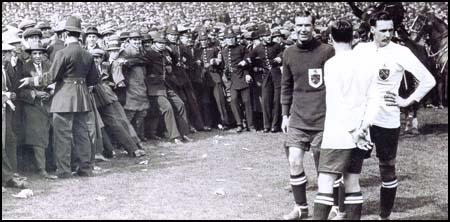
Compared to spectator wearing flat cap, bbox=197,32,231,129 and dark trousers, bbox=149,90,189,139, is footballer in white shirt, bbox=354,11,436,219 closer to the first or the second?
dark trousers, bbox=149,90,189,139

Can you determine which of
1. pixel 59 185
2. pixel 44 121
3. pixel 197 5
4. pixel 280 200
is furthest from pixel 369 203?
pixel 197 5

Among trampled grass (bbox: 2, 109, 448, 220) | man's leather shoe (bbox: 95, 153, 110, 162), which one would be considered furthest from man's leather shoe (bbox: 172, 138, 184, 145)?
man's leather shoe (bbox: 95, 153, 110, 162)

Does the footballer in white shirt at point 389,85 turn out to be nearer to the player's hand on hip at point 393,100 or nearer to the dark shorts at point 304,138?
the player's hand on hip at point 393,100

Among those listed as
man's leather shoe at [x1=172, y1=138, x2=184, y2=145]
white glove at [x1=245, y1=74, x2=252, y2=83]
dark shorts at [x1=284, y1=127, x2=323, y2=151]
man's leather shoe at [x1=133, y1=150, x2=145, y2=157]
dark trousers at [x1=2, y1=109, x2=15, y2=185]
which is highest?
dark shorts at [x1=284, y1=127, x2=323, y2=151]

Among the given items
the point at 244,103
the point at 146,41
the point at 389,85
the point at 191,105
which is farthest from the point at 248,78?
the point at 389,85

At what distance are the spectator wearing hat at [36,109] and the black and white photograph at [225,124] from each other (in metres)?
0.02

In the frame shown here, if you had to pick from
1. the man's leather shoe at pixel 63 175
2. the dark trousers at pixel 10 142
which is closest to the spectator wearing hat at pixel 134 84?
the man's leather shoe at pixel 63 175

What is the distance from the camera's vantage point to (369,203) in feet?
24.6

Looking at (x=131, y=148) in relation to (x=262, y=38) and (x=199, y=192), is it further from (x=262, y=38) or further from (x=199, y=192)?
(x=262, y=38)

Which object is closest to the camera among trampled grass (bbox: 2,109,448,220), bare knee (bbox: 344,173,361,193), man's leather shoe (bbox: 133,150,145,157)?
bare knee (bbox: 344,173,361,193)

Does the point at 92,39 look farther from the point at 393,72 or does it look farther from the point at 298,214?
the point at 393,72

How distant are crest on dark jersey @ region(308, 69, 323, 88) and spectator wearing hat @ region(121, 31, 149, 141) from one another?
5.74 metres

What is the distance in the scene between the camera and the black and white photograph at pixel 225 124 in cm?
629

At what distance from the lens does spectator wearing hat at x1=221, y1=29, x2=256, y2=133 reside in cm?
1419
